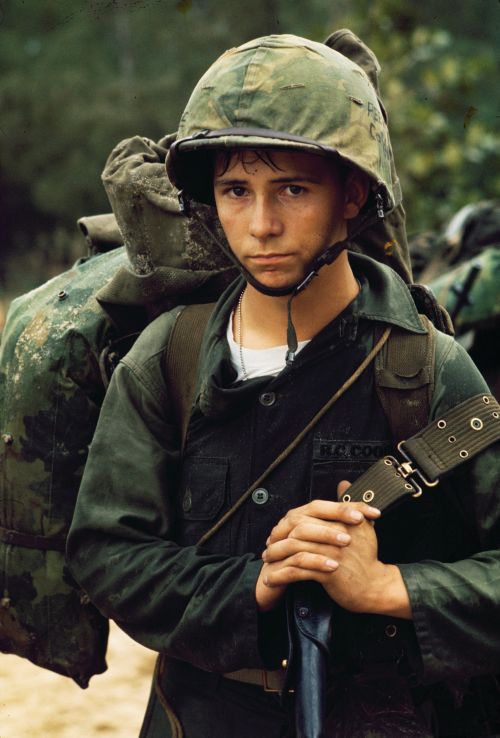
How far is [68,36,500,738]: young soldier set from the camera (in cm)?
225

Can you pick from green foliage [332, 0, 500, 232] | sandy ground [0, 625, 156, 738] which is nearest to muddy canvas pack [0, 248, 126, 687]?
sandy ground [0, 625, 156, 738]

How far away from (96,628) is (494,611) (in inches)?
47.2

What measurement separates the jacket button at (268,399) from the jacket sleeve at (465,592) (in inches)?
14.5

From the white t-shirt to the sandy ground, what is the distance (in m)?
3.25

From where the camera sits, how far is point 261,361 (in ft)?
8.20

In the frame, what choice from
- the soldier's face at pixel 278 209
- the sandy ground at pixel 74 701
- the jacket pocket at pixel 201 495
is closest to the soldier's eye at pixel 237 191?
the soldier's face at pixel 278 209

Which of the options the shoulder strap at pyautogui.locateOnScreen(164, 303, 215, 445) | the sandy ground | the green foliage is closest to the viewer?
the shoulder strap at pyautogui.locateOnScreen(164, 303, 215, 445)

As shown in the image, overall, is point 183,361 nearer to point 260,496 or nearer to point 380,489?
point 260,496

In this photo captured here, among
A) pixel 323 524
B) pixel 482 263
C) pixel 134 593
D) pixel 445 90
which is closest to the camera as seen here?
pixel 323 524

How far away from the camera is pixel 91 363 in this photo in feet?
9.53

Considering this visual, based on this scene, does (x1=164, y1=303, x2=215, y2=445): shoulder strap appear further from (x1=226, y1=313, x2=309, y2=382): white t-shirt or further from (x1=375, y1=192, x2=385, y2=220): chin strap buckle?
(x1=375, y1=192, x2=385, y2=220): chin strap buckle

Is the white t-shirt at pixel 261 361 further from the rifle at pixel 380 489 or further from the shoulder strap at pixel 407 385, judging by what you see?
the rifle at pixel 380 489

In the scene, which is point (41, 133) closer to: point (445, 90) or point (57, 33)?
point (57, 33)

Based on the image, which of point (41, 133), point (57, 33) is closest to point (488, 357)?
point (41, 133)
